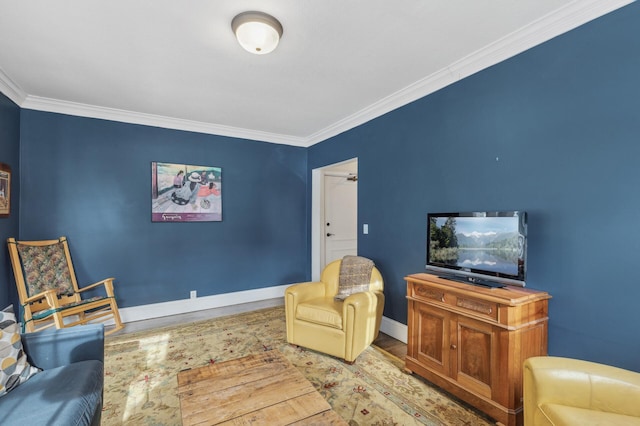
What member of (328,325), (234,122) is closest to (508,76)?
(328,325)

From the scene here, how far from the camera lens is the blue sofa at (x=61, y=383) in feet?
4.33

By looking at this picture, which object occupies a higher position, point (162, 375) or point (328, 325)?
point (328, 325)

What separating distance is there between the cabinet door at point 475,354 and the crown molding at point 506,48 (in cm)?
197

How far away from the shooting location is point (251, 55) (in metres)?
2.42

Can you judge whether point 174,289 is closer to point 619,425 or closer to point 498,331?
point 498,331

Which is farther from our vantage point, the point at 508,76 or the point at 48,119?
the point at 48,119

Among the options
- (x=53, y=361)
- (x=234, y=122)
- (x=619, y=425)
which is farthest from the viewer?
(x=234, y=122)

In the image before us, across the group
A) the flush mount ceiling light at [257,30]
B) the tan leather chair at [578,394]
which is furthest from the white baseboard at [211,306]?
the flush mount ceiling light at [257,30]

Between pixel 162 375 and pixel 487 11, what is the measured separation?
139 inches

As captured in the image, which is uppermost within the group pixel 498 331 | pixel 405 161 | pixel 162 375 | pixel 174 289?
pixel 405 161

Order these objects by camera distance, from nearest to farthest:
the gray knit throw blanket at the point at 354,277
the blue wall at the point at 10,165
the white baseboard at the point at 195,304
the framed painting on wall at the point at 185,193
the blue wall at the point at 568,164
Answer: the blue wall at the point at 568,164 < the blue wall at the point at 10,165 < the gray knit throw blanket at the point at 354,277 < the white baseboard at the point at 195,304 < the framed painting on wall at the point at 185,193

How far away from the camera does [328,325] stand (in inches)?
106

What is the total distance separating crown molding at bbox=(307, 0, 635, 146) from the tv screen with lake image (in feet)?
4.00

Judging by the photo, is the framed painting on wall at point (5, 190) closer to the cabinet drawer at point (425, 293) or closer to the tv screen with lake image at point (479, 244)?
the cabinet drawer at point (425, 293)
